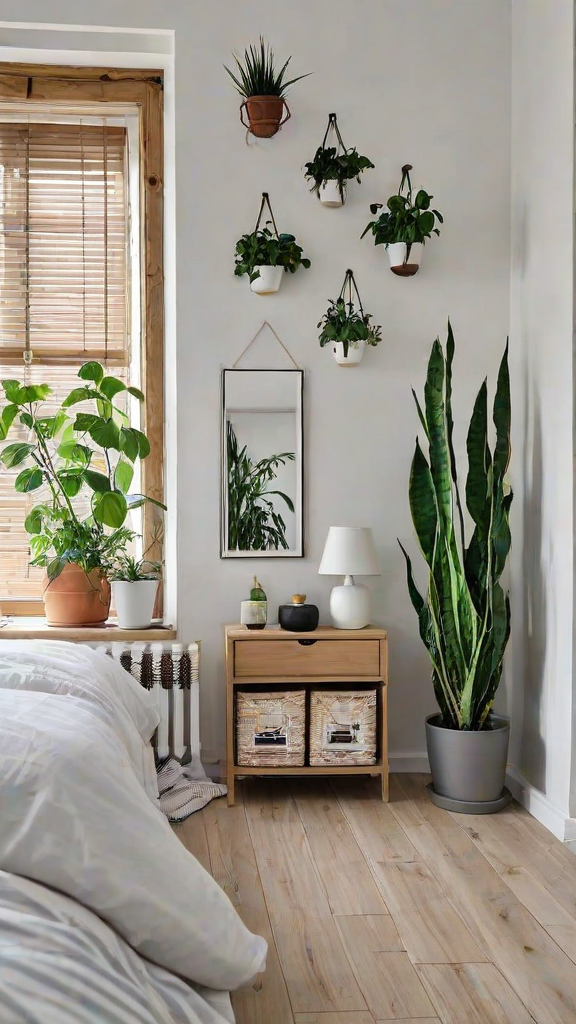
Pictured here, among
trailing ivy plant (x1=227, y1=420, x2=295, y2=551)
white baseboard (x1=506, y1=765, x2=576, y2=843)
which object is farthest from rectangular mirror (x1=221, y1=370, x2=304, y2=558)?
white baseboard (x1=506, y1=765, x2=576, y2=843)

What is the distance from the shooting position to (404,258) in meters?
3.36

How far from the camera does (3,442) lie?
377 cm

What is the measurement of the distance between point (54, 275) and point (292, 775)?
2268mm

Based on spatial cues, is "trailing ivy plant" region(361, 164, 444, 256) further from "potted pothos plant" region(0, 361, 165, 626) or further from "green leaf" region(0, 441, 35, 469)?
"green leaf" region(0, 441, 35, 469)

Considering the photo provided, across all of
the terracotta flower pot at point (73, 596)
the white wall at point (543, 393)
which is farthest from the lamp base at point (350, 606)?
the terracotta flower pot at point (73, 596)

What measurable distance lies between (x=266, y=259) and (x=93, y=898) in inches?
99.1

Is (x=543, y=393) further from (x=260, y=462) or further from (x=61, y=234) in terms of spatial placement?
(x=61, y=234)

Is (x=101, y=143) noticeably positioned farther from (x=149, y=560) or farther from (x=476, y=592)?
(x=476, y=592)

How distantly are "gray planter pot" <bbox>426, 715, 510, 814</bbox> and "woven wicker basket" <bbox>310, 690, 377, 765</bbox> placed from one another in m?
0.26

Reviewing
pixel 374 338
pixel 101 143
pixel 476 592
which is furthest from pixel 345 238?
pixel 476 592

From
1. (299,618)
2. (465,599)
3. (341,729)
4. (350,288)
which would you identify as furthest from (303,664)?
(350,288)

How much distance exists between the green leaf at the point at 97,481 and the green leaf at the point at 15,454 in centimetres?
24

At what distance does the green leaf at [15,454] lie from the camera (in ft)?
11.1

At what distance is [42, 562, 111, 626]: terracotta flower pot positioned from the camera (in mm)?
3477
